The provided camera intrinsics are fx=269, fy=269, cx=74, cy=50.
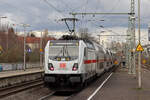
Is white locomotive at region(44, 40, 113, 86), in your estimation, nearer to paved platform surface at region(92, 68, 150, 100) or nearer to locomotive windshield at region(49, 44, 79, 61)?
locomotive windshield at region(49, 44, 79, 61)

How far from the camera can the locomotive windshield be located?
15.2m

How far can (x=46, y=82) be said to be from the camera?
1500cm

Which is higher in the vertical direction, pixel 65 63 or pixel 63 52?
pixel 63 52

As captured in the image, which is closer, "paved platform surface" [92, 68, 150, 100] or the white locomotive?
"paved platform surface" [92, 68, 150, 100]

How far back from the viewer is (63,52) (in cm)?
1543

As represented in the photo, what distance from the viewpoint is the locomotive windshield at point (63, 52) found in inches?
599

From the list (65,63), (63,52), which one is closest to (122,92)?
(65,63)

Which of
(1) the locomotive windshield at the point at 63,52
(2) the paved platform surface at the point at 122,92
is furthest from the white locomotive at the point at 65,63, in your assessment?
(2) the paved platform surface at the point at 122,92

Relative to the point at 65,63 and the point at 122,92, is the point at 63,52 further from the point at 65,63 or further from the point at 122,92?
the point at 122,92

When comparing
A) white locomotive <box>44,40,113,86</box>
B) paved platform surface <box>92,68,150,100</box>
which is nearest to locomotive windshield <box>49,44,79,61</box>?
white locomotive <box>44,40,113,86</box>

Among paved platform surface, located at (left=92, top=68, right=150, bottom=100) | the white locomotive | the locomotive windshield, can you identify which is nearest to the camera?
paved platform surface, located at (left=92, top=68, right=150, bottom=100)

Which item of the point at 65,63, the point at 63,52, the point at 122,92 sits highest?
the point at 63,52

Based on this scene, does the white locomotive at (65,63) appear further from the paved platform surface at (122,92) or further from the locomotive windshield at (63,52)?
the paved platform surface at (122,92)

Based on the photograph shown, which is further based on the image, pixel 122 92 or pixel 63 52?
pixel 63 52
